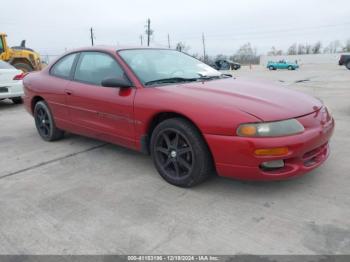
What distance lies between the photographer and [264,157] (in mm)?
2812

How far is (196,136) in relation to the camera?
122 inches

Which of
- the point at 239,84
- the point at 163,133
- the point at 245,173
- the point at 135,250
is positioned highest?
the point at 239,84

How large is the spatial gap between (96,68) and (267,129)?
91.3 inches

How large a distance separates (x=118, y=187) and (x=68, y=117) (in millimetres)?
1570

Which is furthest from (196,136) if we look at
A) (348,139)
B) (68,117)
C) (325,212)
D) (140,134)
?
(348,139)

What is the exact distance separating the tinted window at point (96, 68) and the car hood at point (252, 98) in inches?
30.6

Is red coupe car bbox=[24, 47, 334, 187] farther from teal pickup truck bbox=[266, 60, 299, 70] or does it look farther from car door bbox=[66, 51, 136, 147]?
teal pickup truck bbox=[266, 60, 299, 70]

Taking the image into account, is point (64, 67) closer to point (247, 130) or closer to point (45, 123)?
point (45, 123)

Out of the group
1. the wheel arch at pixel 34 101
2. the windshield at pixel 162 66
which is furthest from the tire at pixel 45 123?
the windshield at pixel 162 66

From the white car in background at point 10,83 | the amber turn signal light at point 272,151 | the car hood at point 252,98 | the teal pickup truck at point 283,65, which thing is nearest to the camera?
the amber turn signal light at point 272,151

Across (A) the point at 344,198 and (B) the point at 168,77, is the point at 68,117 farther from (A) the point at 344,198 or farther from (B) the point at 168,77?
(A) the point at 344,198

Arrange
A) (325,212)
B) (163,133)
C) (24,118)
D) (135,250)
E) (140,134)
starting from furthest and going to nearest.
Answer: (24,118), (140,134), (163,133), (325,212), (135,250)

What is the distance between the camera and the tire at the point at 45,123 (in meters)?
4.97

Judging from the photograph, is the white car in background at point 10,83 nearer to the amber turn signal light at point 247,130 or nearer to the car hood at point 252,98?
the car hood at point 252,98
